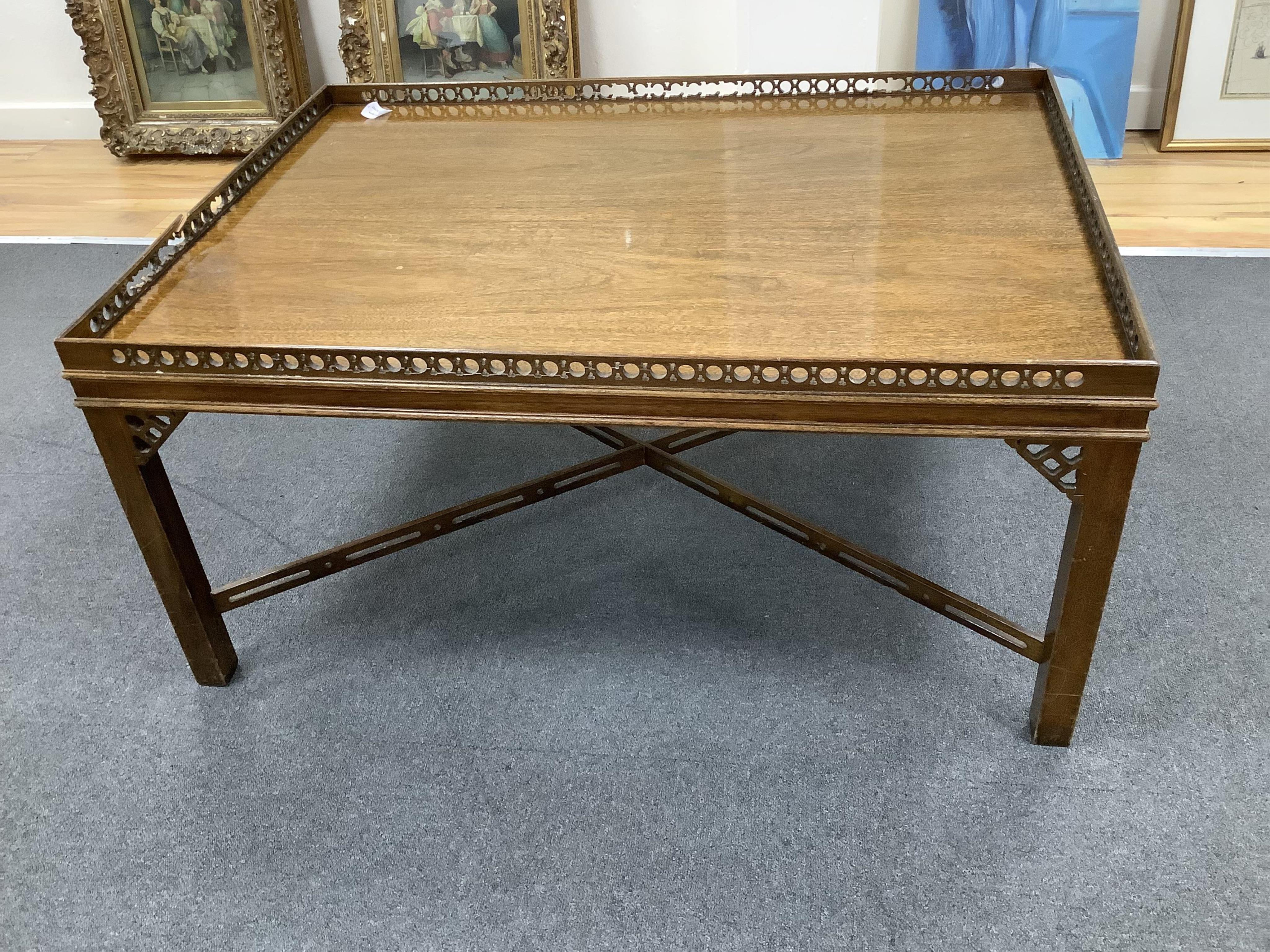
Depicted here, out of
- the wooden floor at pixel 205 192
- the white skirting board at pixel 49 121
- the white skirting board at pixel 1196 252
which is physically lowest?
the white skirting board at pixel 1196 252

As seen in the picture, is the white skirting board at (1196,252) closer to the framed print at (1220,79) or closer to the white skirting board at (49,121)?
the framed print at (1220,79)

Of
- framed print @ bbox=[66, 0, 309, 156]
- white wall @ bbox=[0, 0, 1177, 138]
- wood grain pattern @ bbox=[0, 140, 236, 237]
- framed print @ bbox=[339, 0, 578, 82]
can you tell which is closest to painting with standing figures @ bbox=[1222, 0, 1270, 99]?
white wall @ bbox=[0, 0, 1177, 138]

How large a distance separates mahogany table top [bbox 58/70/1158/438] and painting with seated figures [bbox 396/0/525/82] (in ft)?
5.32

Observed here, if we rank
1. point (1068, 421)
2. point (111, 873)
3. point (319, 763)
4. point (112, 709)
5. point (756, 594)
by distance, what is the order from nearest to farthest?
point (1068, 421)
point (111, 873)
point (319, 763)
point (112, 709)
point (756, 594)

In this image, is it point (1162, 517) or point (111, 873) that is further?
point (1162, 517)

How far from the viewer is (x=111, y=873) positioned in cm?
185

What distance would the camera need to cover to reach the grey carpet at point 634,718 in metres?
1.76

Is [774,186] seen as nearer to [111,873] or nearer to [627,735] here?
[627,735]

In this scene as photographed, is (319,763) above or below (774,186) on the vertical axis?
below

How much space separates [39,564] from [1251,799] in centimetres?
246

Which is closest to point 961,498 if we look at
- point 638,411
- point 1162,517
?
point 1162,517

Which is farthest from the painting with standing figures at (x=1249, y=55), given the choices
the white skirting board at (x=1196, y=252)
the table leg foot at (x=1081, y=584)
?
the table leg foot at (x=1081, y=584)

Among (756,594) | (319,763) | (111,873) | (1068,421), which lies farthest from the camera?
(756,594)

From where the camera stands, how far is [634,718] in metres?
2.08
